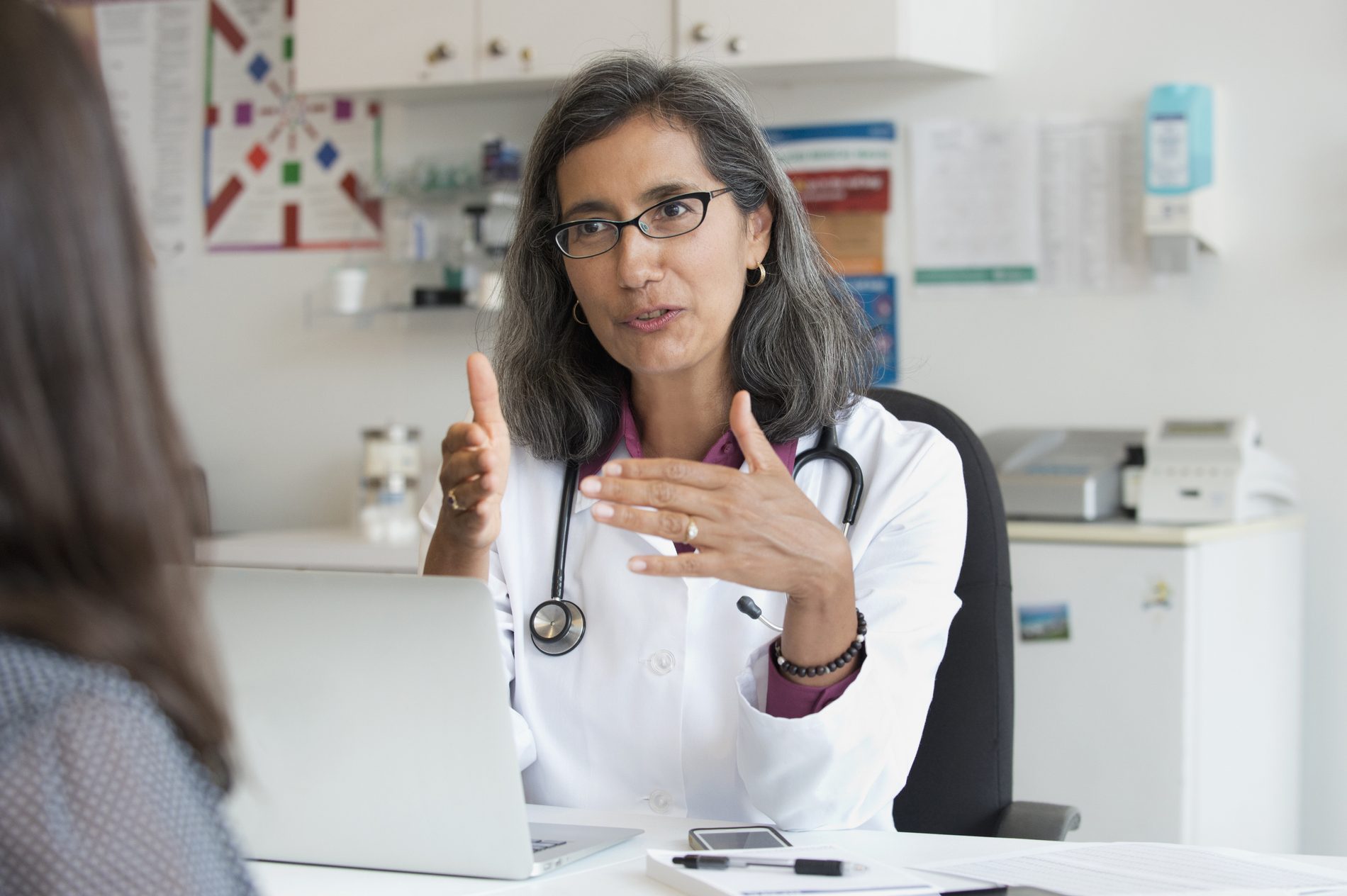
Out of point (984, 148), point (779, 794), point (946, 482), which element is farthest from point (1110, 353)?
point (779, 794)

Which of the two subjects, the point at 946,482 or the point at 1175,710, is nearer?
the point at 946,482

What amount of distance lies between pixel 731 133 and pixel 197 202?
93.8 inches

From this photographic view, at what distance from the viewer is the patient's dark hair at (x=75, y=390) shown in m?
0.51

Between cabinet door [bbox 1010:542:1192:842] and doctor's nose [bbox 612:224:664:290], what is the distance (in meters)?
0.96

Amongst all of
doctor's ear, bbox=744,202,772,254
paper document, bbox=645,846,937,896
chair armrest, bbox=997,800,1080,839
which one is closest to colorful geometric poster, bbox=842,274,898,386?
doctor's ear, bbox=744,202,772,254

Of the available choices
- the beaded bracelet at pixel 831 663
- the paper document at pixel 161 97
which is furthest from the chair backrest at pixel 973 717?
the paper document at pixel 161 97

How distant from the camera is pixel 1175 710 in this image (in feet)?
7.16

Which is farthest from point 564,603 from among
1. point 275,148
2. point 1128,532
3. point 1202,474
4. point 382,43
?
point 275,148

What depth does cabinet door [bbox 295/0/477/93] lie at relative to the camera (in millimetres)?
2924

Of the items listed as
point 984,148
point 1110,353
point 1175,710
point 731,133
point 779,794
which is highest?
point 984,148

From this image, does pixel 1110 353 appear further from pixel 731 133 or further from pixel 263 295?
pixel 263 295

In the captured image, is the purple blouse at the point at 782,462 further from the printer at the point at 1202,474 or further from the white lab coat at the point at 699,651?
the printer at the point at 1202,474

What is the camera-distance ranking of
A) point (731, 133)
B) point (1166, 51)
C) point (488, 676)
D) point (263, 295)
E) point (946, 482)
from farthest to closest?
point (263, 295), point (1166, 51), point (731, 133), point (946, 482), point (488, 676)

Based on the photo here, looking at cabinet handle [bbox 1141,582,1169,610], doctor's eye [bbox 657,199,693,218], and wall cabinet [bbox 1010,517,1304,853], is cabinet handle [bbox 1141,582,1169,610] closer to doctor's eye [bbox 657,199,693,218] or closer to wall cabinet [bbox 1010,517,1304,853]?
wall cabinet [bbox 1010,517,1304,853]
